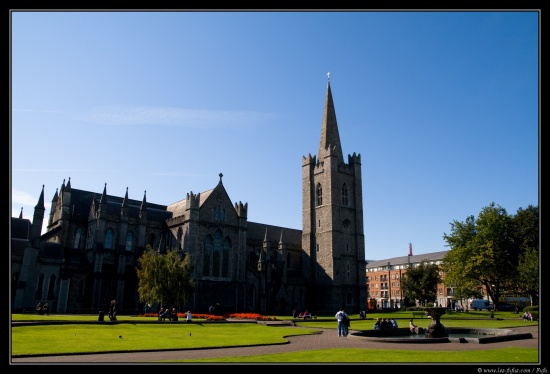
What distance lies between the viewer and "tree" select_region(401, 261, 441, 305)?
8869 cm

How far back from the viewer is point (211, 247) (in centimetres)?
6184

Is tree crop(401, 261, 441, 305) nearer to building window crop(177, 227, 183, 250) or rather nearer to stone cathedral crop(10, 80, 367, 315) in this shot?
stone cathedral crop(10, 80, 367, 315)

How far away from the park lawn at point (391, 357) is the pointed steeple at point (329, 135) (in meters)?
59.8

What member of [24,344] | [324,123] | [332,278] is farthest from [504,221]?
[24,344]

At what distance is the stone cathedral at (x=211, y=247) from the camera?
5169cm

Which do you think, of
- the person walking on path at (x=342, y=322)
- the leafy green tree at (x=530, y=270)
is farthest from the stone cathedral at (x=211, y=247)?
the person walking on path at (x=342, y=322)

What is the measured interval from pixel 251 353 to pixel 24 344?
32.2 feet

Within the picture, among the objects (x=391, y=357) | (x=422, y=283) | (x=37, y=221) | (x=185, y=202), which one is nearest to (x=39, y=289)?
(x=37, y=221)

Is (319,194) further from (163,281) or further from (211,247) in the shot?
(163,281)

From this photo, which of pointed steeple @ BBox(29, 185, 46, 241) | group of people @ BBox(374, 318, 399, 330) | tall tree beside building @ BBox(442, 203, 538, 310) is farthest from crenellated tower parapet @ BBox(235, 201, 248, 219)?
A: group of people @ BBox(374, 318, 399, 330)

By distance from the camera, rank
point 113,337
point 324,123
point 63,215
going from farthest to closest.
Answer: point 324,123, point 63,215, point 113,337

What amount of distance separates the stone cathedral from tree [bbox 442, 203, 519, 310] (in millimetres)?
15042
